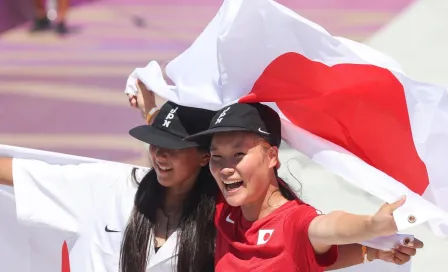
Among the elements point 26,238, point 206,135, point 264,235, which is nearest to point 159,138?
point 206,135

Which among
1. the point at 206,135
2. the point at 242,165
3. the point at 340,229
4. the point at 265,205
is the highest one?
the point at 206,135

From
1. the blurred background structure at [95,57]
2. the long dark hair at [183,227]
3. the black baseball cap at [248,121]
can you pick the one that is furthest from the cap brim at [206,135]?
the blurred background structure at [95,57]

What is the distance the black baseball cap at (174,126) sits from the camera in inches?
107

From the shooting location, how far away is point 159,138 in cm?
273

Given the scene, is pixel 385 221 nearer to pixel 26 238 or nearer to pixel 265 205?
pixel 265 205

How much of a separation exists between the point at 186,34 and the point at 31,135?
2147 millimetres

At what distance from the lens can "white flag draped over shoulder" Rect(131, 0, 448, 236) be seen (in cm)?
256

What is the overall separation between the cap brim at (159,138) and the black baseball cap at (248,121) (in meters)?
0.04

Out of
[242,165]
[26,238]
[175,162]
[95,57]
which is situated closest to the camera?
[242,165]

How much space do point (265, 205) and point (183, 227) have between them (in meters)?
0.37

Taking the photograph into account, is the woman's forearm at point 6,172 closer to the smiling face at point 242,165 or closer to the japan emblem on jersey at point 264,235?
the smiling face at point 242,165

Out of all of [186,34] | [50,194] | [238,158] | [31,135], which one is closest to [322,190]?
[50,194]

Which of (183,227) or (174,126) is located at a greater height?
(174,126)

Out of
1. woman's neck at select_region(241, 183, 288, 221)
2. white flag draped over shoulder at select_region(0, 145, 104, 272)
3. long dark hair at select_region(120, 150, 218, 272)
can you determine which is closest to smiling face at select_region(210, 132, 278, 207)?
woman's neck at select_region(241, 183, 288, 221)
